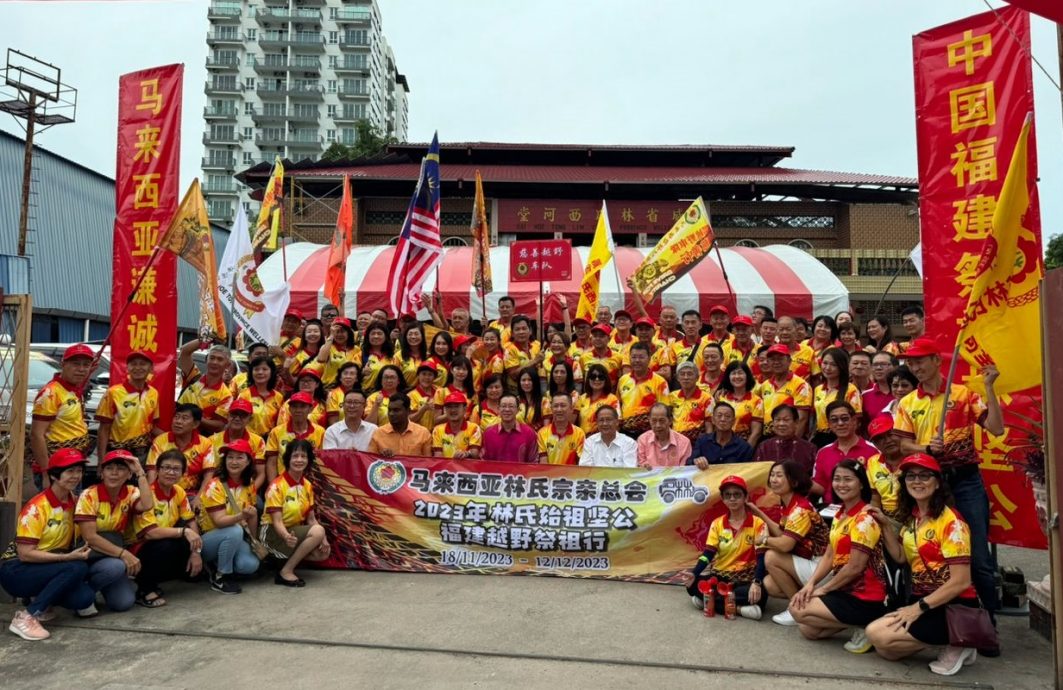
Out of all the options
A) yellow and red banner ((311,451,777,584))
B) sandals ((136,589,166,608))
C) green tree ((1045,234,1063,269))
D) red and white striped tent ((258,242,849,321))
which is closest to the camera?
sandals ((136,589,166,608))

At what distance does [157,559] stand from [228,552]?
0.49 m

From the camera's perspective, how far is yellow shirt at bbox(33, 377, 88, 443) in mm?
5332

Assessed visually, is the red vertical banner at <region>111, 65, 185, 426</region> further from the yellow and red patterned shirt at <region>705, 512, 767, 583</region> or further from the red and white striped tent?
the red and white striped tent

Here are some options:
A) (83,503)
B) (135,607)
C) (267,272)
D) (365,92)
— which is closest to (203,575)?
(135,607)

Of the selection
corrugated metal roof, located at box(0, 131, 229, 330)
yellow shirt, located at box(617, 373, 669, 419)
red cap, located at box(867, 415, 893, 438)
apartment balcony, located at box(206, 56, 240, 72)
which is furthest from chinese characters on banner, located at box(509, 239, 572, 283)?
apartment balcony, located at box(206, 56, 240, 72)

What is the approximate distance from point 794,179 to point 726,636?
19.5 m

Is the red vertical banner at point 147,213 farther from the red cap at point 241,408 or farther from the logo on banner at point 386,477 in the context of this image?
the logo on banner at point 386,477

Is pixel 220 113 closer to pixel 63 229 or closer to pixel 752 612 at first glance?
pixel 63 229

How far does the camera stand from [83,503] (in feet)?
15.4

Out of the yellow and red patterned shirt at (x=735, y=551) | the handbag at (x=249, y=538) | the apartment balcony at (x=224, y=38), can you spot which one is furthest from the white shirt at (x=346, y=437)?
the apartment balcony at (x=224, y=38)

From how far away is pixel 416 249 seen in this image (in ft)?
26.2

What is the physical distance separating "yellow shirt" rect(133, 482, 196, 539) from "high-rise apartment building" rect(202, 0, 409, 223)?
68.0m

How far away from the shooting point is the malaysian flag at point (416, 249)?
783 cm

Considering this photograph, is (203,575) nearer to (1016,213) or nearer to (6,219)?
(1016,213)
